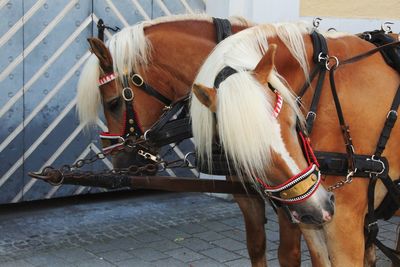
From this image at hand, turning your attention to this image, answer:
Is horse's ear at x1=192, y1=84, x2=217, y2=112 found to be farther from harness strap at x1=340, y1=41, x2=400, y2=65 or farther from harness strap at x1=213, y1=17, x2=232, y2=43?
harness strap at x1=213, y1=17, x2=232, y2=43

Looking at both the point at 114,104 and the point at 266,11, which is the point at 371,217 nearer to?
Answer: the point at 114,104

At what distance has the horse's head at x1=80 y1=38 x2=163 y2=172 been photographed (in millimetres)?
2713

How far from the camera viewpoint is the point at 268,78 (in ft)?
6.68

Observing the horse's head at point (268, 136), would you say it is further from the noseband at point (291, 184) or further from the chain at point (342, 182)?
the chain at point (342, 182)

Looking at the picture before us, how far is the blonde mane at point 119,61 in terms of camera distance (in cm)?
273

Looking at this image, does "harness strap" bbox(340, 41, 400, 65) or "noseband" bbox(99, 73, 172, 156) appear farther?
"noseband" bbox(99, 73, 172, 156)

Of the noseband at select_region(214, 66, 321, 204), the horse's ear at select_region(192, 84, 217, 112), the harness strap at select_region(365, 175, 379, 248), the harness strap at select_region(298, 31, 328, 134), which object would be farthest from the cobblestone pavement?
the horse's ear at select_region(192, 84, 217, 112)

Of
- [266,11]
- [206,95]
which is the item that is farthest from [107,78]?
[266,11]

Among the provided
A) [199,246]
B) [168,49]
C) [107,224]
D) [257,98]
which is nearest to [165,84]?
[168,49]

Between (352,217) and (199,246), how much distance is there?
2.15 meters

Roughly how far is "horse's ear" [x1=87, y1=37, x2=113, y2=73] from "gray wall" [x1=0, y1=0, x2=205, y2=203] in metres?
1.88

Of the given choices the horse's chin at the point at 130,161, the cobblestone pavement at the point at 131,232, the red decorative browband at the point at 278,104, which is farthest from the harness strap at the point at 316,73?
the cobblestone pavement at the point at 131,232

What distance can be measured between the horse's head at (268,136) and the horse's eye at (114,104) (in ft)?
2.73

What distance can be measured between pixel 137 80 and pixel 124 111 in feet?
0.53
